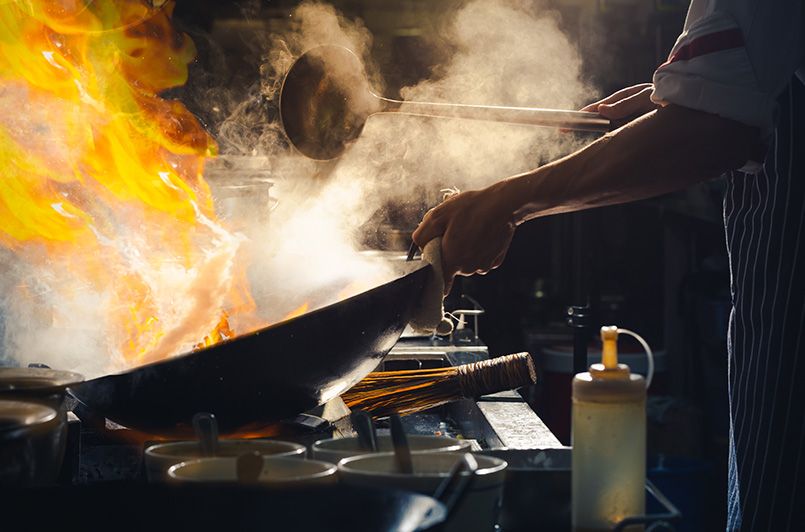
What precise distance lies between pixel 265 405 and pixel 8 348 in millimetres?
739

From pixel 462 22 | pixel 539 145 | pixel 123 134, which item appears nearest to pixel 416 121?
pixel 539 145

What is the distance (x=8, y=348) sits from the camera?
6.35 feet

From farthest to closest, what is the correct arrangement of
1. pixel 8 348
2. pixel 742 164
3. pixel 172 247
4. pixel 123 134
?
pixel 123 134 → pixel 172 247 → pixel 8 348 → pixel 742 164

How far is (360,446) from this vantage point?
3.72 ft

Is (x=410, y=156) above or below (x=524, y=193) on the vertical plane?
above

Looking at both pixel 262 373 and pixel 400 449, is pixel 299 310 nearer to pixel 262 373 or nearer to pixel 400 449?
pixel 262 373

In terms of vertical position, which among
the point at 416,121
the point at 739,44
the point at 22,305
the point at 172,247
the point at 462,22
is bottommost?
the point at 22,305

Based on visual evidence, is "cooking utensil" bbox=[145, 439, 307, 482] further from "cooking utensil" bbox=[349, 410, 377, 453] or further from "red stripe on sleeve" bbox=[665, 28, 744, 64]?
"red stripe on sleeve" bbox=[665, 28, 744, 64]

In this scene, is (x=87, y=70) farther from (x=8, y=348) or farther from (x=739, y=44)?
(x=739, y=44)

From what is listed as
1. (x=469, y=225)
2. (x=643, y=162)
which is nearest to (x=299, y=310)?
(x=469, y=225)

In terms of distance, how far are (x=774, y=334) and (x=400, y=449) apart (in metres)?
0.94

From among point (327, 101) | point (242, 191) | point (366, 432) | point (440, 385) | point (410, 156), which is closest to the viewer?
point (366, 432)

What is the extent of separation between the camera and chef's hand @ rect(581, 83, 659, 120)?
2088 mm

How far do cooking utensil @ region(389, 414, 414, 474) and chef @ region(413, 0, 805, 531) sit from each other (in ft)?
2.19
